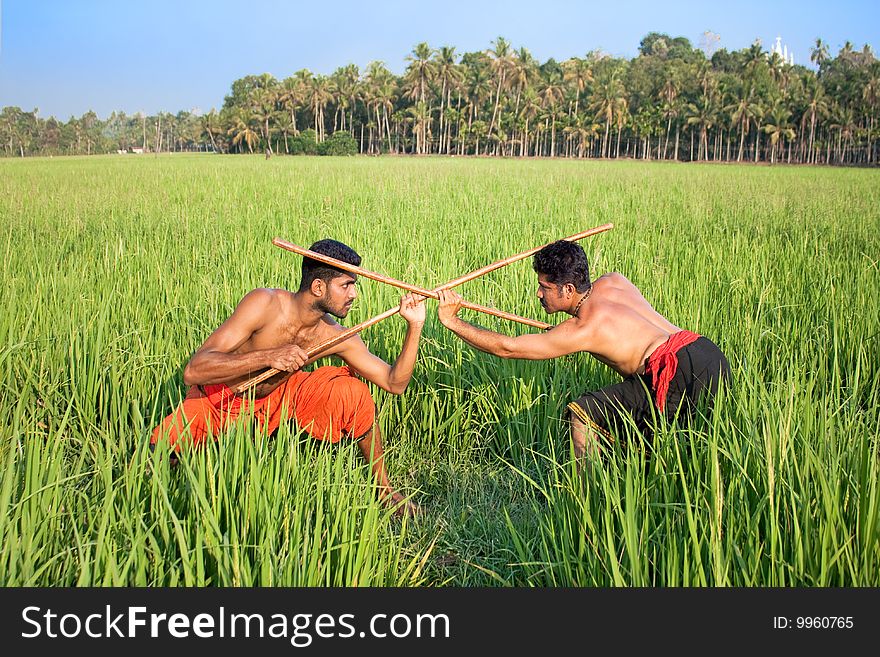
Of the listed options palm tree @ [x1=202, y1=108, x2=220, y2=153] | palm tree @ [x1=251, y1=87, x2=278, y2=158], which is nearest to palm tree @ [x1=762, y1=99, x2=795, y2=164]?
palm tree @ [x1=251, y1=87, x2=278, y2=158]

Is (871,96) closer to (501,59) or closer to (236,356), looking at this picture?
(501,59)

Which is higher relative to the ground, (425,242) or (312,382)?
(425,242)

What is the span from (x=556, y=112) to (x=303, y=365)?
57398 mm

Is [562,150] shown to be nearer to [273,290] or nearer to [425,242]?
[425,242]

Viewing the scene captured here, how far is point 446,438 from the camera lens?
358 cm

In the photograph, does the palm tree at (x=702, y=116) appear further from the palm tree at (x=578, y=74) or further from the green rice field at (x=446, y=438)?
the green rice field at (x=446, y=438)

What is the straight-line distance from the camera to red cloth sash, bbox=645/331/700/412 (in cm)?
292

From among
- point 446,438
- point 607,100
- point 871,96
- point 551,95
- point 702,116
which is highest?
point 551,95

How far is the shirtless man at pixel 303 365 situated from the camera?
2.78 metres

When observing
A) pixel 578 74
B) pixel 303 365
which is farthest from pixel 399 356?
pixel 578 74

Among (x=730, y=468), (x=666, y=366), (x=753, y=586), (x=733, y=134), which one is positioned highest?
(x=733, y=134)

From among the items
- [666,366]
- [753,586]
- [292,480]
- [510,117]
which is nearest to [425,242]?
[666,366]

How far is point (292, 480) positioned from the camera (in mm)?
2242

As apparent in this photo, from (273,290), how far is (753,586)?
6.51 feet
